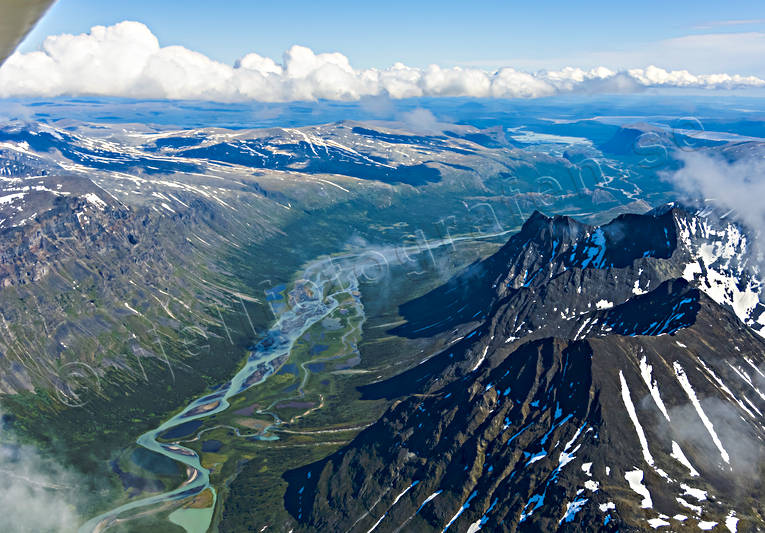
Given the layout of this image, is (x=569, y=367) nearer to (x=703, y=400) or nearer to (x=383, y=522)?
(x=703, y=400)

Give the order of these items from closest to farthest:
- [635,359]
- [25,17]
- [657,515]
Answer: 1. [25,17]
2. [657,515]
3. [635,359]

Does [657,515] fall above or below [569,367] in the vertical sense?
below

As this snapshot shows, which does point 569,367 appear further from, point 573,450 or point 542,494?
point 542,494

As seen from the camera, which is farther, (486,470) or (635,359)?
(635,359)

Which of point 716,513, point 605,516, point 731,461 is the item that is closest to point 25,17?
point 605,516

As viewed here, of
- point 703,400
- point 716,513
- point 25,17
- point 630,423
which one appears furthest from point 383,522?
point 25,17

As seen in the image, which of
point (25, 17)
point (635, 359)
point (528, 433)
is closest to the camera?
point (25, 17)

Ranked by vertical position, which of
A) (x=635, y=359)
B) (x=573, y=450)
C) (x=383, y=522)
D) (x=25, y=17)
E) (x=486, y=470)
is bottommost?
(x=383, y=522)

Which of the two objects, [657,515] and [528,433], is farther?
[528,433]

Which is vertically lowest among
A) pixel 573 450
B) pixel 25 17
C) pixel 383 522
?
pixel 383 522
